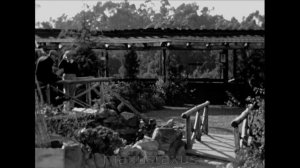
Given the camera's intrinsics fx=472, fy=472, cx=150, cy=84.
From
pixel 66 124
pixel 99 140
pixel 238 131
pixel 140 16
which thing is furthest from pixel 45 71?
pixel 140 16

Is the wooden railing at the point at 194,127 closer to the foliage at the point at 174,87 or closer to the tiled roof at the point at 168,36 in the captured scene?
the foliage at the point at 174,87

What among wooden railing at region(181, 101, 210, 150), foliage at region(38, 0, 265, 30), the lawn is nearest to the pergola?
the lawn

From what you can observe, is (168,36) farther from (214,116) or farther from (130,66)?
(214,116)

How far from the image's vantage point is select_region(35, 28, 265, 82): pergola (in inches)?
604

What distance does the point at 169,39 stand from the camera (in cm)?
1538

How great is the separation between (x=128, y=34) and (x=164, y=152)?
985 cm

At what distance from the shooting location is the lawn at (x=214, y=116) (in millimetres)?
10070

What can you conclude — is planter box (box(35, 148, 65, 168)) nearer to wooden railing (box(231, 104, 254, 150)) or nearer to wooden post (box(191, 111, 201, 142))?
wooden railing (box(231, 104, 254, 150))

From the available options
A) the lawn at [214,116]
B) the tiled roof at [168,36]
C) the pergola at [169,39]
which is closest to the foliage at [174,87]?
the pergola at [169,39]

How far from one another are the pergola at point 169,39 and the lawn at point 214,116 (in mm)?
1849

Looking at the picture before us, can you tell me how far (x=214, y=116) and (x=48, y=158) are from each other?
1095 centimetres
